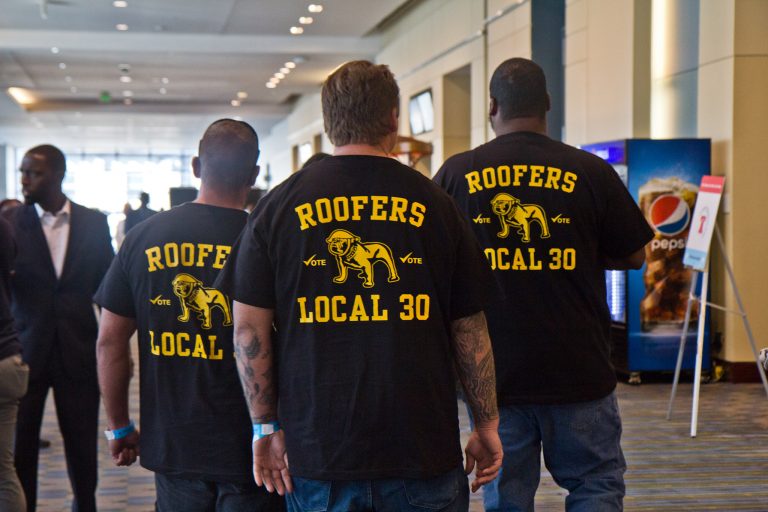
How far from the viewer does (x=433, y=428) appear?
6.21ft

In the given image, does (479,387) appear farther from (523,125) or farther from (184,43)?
(184,43)

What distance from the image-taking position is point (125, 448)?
8.77ft

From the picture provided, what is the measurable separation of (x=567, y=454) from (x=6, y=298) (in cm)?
165

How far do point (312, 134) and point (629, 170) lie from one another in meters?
16.5

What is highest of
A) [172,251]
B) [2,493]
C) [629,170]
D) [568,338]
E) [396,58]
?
[396,58]

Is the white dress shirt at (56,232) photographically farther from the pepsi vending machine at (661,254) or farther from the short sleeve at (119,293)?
the pepsi vending machine at (661,254)

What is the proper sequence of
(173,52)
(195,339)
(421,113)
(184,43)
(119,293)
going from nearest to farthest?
(195,339) → (119,293) → (421,113) → (184,43) → (173,52)

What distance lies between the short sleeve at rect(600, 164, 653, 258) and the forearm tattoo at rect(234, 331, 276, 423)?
107cm

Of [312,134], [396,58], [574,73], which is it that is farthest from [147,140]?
[574,73]

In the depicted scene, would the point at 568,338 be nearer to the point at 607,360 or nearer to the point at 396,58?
the point at 607,360

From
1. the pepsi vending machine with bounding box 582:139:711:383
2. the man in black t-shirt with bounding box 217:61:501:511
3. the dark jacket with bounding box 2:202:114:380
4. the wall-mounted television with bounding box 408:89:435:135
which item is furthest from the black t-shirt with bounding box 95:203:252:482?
the wall-mounted television with bounding box 408:89:435:135

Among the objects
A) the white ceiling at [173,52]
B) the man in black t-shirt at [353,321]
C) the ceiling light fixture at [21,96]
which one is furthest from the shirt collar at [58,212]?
the ceiling light fixture at [21,96]

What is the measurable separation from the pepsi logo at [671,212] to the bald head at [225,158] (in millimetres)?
5601

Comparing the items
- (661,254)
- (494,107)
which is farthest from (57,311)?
(661,254)
